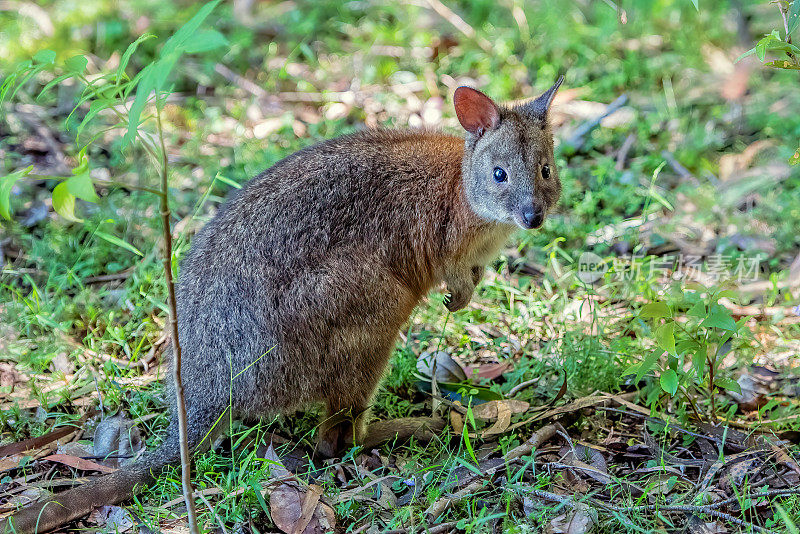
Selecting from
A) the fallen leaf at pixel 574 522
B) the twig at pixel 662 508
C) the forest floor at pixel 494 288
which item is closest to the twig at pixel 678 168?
the forest floor at pixel 494 288

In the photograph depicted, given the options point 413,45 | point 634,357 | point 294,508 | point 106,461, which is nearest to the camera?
point 294,508

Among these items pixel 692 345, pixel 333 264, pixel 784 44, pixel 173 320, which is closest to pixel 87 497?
pixel 173 320

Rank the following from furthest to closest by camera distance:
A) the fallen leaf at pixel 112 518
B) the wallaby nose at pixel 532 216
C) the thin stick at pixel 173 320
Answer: the wallaby nose at pixel 532 216 → the fallen leaf at pixel 112 518 → the thin stick at pixel 173 320

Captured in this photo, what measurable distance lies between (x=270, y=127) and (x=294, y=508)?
3740 millimetres

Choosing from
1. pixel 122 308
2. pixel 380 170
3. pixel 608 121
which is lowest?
pixel 122 308

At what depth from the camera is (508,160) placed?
381cm

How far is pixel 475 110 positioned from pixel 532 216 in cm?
60

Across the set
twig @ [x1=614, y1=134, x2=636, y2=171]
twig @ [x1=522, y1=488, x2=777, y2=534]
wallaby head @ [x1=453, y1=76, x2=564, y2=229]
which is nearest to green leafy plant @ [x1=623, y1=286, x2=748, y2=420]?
twig @ [x1=522, y1=488, x2=777, y2=534]

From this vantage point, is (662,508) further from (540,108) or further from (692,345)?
(540,108)

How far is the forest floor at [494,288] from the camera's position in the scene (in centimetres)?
329

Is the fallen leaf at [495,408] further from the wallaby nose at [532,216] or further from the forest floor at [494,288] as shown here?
the wallaby nose at [532,216]

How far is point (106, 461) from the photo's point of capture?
3.61m

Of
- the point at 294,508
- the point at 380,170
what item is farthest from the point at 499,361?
the point at 294,508

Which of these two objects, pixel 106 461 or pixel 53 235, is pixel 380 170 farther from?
pixel 53 235
